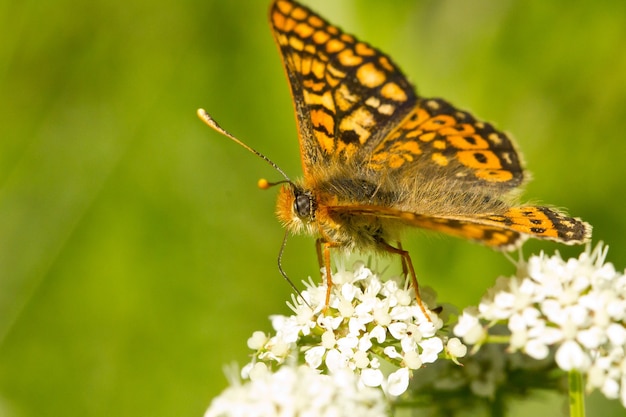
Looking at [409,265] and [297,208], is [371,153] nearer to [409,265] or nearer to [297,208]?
[297,208]

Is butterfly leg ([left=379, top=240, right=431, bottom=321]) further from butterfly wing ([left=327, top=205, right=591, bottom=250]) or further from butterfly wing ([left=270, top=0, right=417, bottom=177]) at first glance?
butterfly wing ([left=270, top=0, right=417, bottom=177])

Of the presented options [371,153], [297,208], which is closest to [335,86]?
[371,153]

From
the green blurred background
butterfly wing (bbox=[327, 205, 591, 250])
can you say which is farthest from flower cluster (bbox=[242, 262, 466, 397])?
the green blurred background

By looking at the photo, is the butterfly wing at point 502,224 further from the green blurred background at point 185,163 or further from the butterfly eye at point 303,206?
the green blurred background at point 185,163

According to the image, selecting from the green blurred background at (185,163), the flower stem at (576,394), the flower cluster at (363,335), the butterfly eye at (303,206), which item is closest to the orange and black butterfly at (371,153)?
the butterfly eye at (303,206)

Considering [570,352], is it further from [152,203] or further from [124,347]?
[152,203]

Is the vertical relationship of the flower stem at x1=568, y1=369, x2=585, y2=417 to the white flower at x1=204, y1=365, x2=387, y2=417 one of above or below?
above
